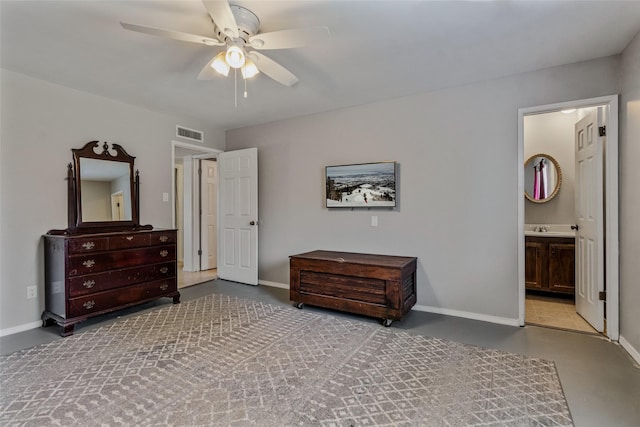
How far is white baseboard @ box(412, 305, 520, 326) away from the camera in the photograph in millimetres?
3117

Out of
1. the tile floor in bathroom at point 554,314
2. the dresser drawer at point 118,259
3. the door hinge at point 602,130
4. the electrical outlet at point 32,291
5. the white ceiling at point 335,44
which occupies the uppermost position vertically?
the white ceiling at point 335,44

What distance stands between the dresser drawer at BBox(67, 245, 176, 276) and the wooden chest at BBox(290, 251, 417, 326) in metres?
1.53

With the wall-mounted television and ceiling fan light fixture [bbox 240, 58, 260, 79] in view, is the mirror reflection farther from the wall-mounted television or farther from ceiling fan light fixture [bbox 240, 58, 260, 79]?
the wall-mounted television

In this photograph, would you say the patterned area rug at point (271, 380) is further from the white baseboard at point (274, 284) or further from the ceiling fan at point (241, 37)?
the ceiling fan at point (241, 37)

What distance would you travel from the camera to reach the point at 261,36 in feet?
6.49

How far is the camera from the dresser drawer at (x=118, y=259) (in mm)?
2977

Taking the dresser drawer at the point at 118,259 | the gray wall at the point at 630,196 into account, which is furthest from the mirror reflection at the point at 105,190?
the gray wall at the point at 630,196

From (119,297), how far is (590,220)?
188 inches

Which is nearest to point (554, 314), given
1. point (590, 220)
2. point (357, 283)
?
point (590, 220)

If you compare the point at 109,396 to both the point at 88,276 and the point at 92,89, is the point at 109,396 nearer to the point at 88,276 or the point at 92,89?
the point at 88,276

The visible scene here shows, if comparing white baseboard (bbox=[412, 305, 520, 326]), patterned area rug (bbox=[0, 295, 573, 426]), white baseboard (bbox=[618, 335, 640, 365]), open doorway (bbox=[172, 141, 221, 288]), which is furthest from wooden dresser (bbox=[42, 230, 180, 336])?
white baseboard (bbox=[618, 335, 640, 365])

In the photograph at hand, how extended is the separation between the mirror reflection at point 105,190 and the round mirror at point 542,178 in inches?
212

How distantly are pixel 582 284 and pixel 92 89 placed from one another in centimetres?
557

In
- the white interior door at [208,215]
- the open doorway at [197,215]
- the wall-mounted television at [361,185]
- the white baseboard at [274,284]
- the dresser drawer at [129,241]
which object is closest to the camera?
the dresser drawer at [129,241]
